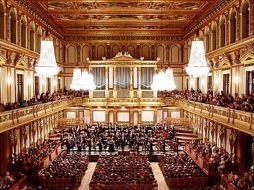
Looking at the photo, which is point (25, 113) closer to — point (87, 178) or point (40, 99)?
point (87, 178)

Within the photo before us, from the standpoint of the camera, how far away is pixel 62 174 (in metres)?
19.1

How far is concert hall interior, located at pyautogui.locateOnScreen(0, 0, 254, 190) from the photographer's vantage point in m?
18.6

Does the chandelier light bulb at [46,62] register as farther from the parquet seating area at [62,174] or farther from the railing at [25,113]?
the parquet seating area at [62,174]

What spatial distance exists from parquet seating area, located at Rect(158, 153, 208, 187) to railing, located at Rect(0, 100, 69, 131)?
795 cm

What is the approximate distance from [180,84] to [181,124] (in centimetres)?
555

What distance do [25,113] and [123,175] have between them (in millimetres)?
6064

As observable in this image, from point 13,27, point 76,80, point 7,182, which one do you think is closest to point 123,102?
point 76,80

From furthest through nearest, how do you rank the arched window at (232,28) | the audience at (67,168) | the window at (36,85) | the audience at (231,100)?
the window at (36,85) → the arched window at (232,28) → the audience at (67,168) → the audience at (231,100)

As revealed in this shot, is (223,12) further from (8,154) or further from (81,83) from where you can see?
(8,154)

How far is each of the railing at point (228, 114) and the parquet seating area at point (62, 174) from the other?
776cm

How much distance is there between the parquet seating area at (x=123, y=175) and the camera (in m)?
17.2

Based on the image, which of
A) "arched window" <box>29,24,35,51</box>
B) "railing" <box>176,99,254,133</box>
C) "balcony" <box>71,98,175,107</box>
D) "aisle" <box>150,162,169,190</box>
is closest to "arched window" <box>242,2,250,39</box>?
"railing" <box>176,99,254,133</box>

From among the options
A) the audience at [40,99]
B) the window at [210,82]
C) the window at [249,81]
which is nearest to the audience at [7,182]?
the audience at [40,99]

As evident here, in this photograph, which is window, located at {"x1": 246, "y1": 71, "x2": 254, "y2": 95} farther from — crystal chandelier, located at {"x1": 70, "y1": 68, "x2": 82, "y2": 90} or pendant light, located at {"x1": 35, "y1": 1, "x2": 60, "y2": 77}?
pendant light, located at {"x1": 35, "y1": 1, "x2": 60, "y2": 77}
